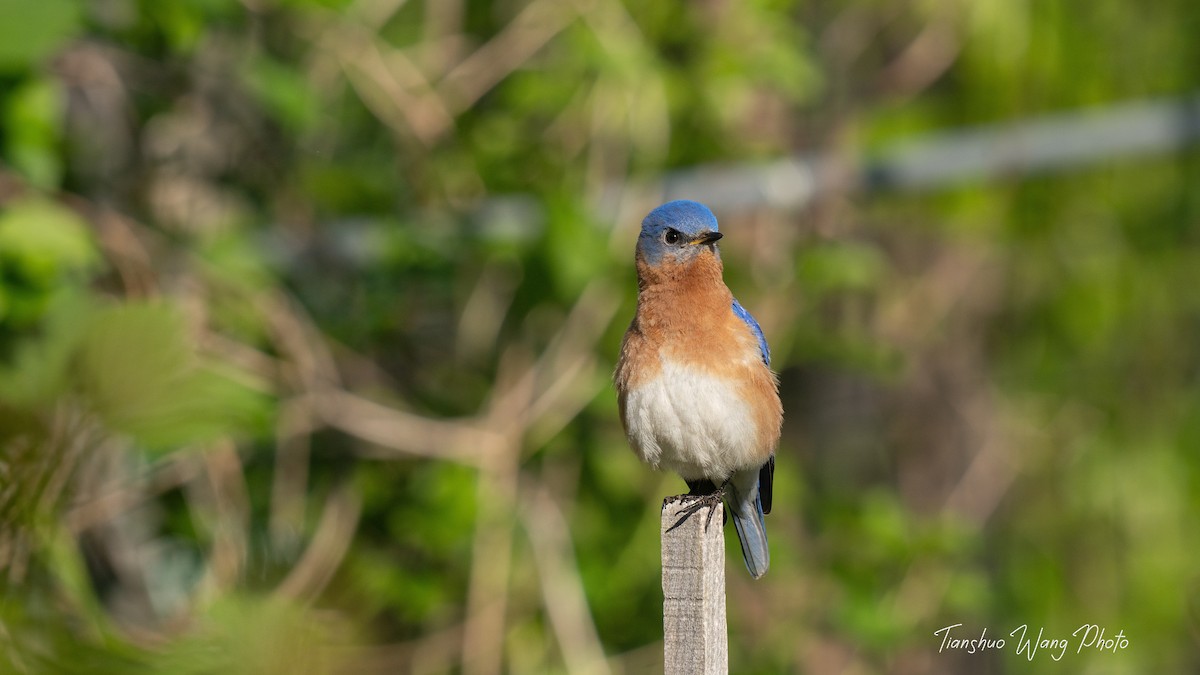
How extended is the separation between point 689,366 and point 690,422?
12 centimetres

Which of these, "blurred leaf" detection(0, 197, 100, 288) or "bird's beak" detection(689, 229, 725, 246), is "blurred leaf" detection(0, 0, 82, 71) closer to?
"blurred leaf" detection(0, 197, 100, 288)

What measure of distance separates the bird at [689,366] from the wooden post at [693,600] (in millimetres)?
898

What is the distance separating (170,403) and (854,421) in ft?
20.1

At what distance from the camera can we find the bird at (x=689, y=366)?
2674mm

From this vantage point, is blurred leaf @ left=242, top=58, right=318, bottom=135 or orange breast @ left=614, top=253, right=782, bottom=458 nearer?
orange breast @ left=614, top=253, right=782, bottom=458

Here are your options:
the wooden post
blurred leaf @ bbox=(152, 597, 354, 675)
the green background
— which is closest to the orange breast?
the green background

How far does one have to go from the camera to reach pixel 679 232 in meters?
2.64

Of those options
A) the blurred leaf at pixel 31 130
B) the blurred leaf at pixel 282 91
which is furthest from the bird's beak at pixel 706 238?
the blurred leaf at pixel 31 130

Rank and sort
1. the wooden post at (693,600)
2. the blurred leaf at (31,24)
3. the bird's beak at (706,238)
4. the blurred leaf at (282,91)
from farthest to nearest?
the blurred leaf at (282,91)
the bird's beak at (706,238)
the blurred leaf at (31,24)
the wooden post at (693,600)

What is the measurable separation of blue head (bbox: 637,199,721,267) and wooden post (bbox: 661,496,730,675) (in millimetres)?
945

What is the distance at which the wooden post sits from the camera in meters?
1.64

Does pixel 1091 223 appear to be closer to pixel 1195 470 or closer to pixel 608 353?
pixel 1195 470

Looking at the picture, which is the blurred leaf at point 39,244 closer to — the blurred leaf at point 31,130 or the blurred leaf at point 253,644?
the blurred leaf at point 31,130

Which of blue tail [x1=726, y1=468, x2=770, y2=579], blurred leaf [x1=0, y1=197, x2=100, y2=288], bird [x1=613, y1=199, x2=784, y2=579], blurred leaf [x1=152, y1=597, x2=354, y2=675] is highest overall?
blurred leaf [x1=0, y1=197, x2=100, y2=288]
